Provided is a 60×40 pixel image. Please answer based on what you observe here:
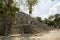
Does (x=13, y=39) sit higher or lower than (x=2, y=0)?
lower

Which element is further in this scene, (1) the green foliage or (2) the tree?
(1) the green foliage

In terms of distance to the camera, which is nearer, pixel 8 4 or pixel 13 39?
pixel 13 39

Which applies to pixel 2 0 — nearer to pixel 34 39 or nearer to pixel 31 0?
pixel 31 0

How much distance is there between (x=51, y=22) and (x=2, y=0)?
31.4 m

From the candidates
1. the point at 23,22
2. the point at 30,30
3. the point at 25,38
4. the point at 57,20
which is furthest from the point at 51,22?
the point at 25,38

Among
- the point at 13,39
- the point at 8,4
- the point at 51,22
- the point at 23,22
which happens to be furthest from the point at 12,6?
the point at 51,22

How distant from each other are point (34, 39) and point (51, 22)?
3368 centimetres

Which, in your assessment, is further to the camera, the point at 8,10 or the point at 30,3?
the point at 30,3

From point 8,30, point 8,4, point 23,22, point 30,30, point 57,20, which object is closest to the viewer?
point 8,4

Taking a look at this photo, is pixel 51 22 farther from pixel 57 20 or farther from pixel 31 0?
pixel 31 0

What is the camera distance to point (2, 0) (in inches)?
1098

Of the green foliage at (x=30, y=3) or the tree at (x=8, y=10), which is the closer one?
the tree at (x=8, y=10)

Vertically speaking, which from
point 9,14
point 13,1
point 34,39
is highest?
point 13,1

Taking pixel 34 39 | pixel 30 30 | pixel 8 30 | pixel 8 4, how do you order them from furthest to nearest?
pixel 30 30 < pixel 8 30 < pixel 8 4 < pixel 34 39
